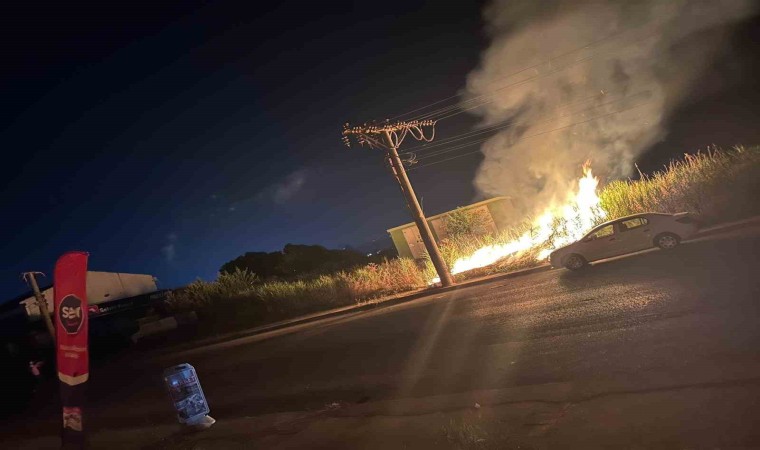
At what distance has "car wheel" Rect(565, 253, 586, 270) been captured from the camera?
41.1 feet

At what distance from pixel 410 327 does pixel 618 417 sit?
687cm

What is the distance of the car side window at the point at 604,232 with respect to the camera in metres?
12.3

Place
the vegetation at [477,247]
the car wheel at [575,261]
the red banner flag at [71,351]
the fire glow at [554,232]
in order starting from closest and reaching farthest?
the red banner flag at [71,351], the car wheel at [575,261], the vegetation at [477,247], the fire glow at [554,232]

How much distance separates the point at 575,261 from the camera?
12.6m

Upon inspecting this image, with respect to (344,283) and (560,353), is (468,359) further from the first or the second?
(344,283)

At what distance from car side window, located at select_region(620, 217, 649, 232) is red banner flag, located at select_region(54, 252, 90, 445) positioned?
12.3 m

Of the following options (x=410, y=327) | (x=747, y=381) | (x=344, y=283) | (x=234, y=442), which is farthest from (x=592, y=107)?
(x=234, y=442)

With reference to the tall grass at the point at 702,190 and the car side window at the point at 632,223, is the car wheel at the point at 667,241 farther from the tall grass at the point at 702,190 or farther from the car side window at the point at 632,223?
the tall grass at the point at 702,190

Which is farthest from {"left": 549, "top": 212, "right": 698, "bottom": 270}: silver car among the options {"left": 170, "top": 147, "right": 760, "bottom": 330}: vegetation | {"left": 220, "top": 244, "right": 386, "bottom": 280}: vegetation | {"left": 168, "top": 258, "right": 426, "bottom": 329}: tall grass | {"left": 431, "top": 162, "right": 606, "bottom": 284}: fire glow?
Result: {"left": 220, "top": 244, "right": 386, "bottom": 280}: vegetation

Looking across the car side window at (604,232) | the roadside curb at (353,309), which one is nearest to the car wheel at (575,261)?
the car side window at (604,232)

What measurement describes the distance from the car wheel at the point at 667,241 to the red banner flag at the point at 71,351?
1247 cm

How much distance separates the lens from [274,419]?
656 centimetres

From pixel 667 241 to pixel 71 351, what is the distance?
1268 cm

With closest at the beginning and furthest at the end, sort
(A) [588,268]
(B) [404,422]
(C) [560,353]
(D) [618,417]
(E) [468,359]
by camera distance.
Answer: (D) [618,417] < (B) [404,422] < (C) [560,353] < (E) [468,359] < (A) [588,268]
